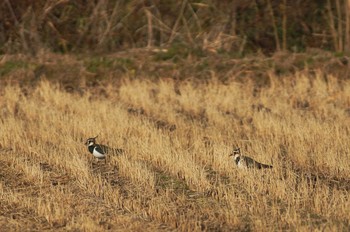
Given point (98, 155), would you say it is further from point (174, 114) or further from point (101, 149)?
point (174, 114)

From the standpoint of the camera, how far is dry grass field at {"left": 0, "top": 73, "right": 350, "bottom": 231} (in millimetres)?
7414

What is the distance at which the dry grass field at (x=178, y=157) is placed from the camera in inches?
292

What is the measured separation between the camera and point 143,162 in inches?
391

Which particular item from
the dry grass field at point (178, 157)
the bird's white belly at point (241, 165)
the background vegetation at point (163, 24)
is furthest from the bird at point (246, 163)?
the background vegetation at point (163, 24)

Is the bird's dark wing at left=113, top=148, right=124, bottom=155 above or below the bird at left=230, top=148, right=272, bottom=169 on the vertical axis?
below

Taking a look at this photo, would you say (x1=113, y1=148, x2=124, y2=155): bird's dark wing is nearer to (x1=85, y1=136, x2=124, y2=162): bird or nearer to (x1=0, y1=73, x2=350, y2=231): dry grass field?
(x1=85, y1=136, x2=124, y2=162): bird

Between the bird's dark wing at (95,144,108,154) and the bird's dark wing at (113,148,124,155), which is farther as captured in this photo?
the bird's dark wing at (113,148,124,155)

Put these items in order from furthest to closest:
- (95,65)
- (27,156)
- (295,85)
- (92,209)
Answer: (95,65) → (295,85) → (27,156) → (92,209)

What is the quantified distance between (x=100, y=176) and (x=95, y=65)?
9461 millimetres

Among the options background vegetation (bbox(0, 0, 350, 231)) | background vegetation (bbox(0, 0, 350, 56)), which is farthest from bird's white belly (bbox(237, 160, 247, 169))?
background vegetation (bbox(0, 0, 350, 56))

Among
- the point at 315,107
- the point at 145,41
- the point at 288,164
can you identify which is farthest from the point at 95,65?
the point at 288,164

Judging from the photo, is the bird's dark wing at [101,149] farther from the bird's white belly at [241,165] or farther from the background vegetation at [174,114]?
the bird's white belly at [241,165]

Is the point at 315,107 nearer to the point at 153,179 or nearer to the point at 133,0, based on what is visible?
the point at 153,179

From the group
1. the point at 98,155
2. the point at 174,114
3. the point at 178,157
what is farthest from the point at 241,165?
the point at 174,114
